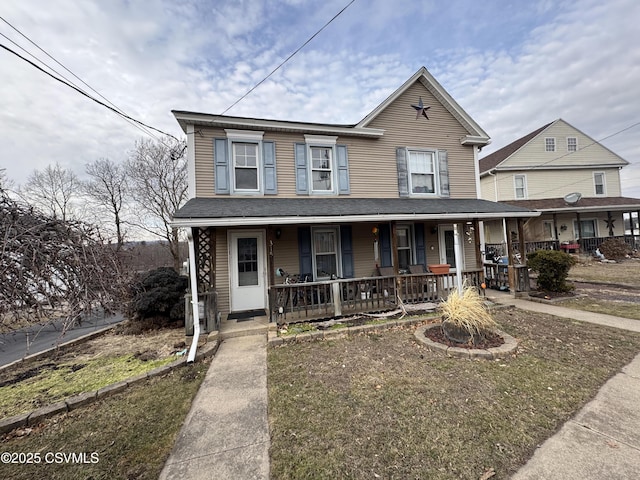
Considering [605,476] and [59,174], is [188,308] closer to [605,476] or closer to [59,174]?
[605,476]

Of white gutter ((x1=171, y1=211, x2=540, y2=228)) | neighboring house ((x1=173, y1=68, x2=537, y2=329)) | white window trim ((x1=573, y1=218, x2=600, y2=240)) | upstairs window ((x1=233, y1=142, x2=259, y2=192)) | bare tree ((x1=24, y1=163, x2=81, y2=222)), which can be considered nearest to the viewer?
white gutter ((x1=171, y1=211, x2=540, y2=228))

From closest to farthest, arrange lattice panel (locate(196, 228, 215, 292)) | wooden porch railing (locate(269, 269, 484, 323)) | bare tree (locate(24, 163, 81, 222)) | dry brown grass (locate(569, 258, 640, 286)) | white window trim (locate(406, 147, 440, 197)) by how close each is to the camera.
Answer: wooden porch railing (locate(269, 269, 484, 323)), lattice panel (locate(196, 228, 215, 292)), white window trim (locate(406, 147, 440, 197)), dry brown grass (locate(569, 258, 640, 286)), bare tree (locate(24, 163, 81, 222))

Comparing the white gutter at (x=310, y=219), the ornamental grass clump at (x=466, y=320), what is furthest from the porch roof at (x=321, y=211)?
the ornamental grass clump at (x=466, y=320)

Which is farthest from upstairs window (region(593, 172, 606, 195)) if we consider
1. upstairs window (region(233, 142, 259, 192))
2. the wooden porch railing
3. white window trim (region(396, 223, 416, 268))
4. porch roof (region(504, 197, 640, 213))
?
upstairs window (region(233, 142, 259, 192))

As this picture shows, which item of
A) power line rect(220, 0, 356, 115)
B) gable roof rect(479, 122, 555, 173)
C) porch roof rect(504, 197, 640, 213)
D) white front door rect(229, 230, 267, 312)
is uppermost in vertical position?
gable roof rect(479, 122, 555, 173)

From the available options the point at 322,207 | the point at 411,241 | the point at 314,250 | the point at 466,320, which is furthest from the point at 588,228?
the point at 322,207

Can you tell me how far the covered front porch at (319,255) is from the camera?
5984 mm

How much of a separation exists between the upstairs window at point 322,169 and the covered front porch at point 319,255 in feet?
2.12

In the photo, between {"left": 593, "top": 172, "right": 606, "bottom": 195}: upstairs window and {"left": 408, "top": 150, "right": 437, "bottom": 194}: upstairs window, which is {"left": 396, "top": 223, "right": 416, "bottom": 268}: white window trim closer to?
{"left": 408, "top": 150, "right": 437, "bottom": 194}: upstairs window

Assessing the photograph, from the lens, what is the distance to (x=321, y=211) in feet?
21.3

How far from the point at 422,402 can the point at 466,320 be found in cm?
195

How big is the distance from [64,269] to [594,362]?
638cm

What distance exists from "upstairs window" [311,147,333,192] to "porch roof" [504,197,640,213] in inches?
591

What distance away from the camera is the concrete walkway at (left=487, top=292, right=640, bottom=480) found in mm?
2045
